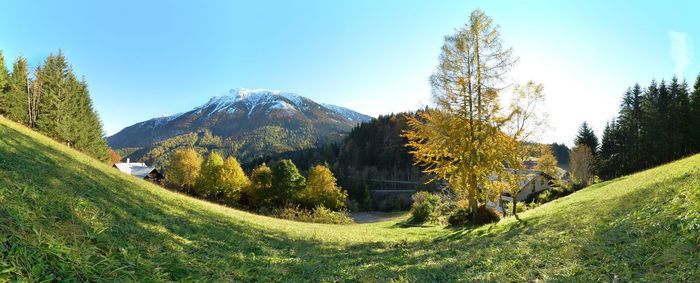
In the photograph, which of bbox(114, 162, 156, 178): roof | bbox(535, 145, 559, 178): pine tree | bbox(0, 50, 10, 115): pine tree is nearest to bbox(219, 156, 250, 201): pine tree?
bbox(114, 162, 156, 178): roof

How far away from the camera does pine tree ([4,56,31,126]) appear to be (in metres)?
39.5

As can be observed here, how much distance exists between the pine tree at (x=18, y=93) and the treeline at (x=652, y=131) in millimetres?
80391

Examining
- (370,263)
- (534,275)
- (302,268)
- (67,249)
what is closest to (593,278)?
(534,275)

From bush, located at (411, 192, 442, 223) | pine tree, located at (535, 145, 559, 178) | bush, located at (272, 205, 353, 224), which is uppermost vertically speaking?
pine tree, located at (535, 145, 559, 178)

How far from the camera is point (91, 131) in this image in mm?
51719

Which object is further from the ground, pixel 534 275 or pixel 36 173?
pixel 36 173

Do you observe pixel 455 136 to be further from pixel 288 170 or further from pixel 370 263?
pixel 288 170

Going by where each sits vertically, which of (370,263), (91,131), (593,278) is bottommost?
(370,263)

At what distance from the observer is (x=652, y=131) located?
155 feet

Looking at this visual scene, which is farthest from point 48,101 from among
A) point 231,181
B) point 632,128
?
point 632,128

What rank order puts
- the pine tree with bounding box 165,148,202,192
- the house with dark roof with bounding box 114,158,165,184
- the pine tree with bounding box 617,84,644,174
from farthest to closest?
the house with dark roof with bounding box 114,158,165,184
the pine tree with bounding box 165,148,202,192
the pine tree with bounding box 617,84,644,174

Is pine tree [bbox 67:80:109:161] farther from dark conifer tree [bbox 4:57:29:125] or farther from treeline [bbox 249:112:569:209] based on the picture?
treeline [bbox 249:112:569:209]

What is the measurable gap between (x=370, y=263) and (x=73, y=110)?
55.1 m

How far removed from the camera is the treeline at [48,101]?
133 ft
